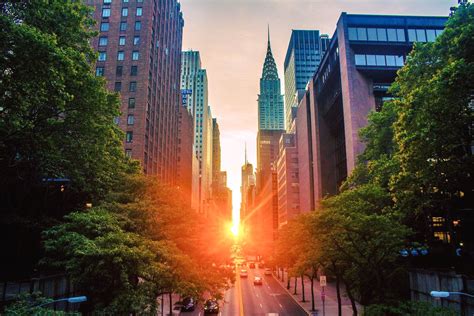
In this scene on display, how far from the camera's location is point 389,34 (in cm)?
5569

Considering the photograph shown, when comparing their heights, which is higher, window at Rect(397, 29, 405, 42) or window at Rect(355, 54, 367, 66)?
window at Rect(397, 29, 405, 42)

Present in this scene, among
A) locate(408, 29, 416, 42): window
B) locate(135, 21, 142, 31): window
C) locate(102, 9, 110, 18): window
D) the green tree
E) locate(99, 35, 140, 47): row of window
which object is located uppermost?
locate(102, 9, 110, 18): window

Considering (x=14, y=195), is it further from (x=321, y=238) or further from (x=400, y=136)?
(x=400, y=136)

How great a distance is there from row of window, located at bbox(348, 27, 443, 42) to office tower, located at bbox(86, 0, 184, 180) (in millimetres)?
39123

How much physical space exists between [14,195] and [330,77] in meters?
51.2

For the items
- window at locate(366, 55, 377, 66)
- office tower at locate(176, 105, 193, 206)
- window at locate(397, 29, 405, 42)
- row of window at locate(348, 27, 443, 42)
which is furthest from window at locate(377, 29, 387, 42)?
office tower at locate(176, 105, 193, 206)

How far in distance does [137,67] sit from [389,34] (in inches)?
1792

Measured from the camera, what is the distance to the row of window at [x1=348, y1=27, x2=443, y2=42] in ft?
180

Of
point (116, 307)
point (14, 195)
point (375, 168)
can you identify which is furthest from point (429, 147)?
point (14, 195)

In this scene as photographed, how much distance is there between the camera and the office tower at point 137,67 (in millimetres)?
67875

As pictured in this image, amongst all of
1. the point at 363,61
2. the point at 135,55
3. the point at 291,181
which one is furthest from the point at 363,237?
the point at 291,181

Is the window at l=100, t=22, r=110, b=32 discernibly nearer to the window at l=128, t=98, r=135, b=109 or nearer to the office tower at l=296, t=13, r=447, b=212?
the window at l=128, t=98, r=135, b=109

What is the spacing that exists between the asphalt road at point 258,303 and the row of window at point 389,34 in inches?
1542

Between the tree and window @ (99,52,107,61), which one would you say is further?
window @ (99,52,107,61)
